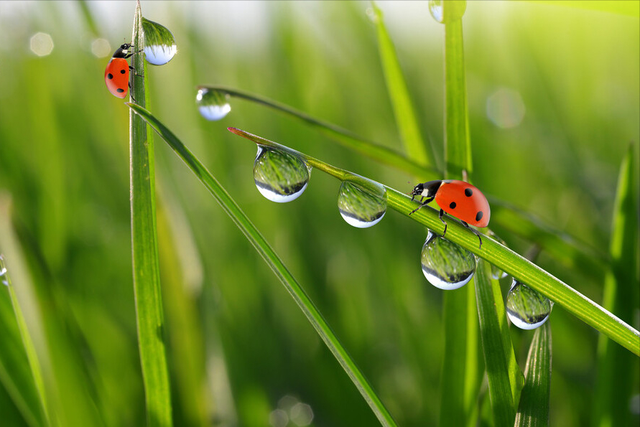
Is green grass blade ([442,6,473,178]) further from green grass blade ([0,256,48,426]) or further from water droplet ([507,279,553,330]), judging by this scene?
green grass blade ([0,256,48,426])

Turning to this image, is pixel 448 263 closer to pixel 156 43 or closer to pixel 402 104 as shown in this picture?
pixel 156 43

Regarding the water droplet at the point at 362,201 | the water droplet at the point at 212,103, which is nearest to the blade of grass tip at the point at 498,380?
the water droplet at the point at 362,201

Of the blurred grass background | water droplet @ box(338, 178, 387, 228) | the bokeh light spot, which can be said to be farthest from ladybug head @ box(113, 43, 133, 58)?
the bokeh light spot

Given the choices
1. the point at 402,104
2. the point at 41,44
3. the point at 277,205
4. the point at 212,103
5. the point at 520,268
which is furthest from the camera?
the point at 41,44

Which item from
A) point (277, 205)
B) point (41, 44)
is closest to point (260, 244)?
point (277, 205)

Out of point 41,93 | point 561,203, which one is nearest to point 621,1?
point 561,203

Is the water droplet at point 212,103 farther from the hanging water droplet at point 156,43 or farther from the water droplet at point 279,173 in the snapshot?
the water droplet at point 279,173
